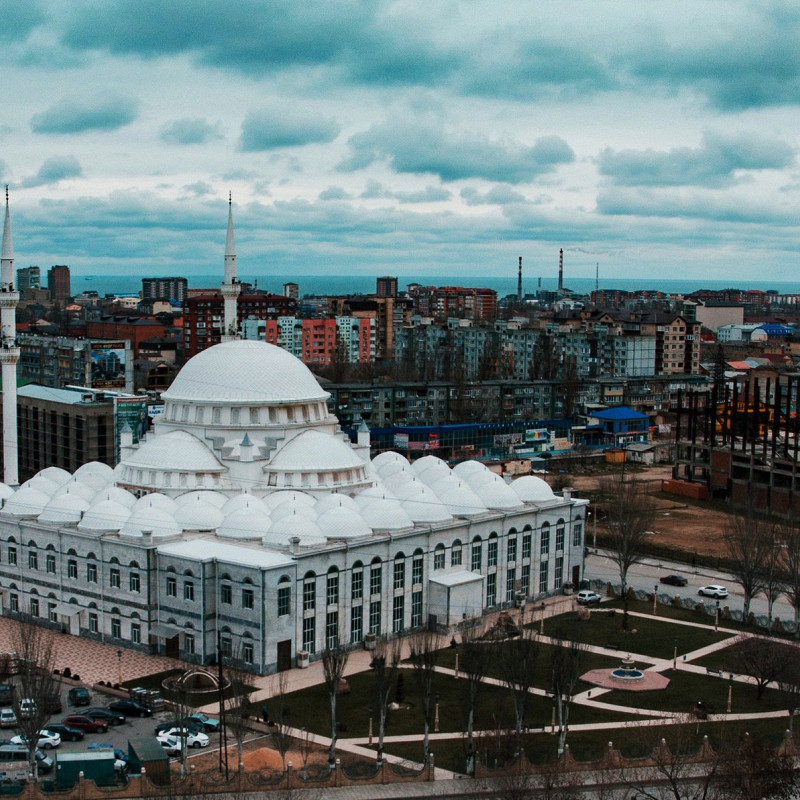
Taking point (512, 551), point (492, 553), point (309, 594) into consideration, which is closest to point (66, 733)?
point (309, 594)

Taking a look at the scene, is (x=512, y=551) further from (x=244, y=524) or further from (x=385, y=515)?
(x=244, y=524)

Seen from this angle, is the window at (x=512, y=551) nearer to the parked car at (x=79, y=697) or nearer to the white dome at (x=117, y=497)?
the white dome at (x=117, y=497)

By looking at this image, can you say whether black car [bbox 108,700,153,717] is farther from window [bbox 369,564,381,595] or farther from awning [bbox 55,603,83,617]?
window [bbox 369,564,381,595]

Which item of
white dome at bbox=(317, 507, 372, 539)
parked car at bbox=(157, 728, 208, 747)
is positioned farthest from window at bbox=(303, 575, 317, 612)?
parked car at bbox=(157, 728, 208, 747)

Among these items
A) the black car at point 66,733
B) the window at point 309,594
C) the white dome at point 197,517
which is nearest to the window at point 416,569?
the window at point 309,594

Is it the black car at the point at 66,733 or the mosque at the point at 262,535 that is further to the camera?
the mosque at the point at 262,535
